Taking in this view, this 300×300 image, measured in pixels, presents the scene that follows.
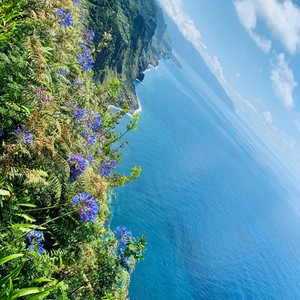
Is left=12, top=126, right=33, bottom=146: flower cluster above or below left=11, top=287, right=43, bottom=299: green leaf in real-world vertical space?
above

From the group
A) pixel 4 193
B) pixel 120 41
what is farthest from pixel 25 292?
pixel 120 41

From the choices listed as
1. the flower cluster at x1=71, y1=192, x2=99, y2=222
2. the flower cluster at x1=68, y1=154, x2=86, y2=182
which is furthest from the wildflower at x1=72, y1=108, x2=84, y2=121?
the flower cluster at x1=71, y1=192, x2=99, y2=222

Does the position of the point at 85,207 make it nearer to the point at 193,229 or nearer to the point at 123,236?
the point at 123,236

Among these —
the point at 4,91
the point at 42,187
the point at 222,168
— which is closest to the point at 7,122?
the point at 4,91

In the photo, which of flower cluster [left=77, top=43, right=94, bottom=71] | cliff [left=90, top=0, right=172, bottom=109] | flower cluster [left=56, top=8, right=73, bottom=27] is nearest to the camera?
flower cluster [left=56, top=8, right=73, bottom=27]

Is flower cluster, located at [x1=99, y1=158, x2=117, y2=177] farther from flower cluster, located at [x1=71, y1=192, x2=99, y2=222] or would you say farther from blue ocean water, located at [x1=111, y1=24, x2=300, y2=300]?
blue ocean water, located at [x1=111, y1=24, x2=300, y2=300]

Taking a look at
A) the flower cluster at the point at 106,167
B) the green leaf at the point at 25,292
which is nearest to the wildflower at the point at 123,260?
the green leaf at the point at 25,292
